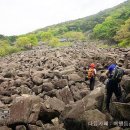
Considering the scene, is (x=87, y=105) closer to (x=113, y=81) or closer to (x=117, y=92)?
(x=117, y=92)

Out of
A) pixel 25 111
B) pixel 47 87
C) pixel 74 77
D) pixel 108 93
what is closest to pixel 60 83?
pixel 47 87

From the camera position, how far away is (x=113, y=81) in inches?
Answer: 582

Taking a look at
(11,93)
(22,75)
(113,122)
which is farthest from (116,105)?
(22,75)

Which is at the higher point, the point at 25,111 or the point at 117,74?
the point at 117,74

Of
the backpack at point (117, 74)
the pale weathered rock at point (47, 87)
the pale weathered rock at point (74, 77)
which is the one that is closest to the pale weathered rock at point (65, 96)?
the pale weathered rock at point (47, 87)

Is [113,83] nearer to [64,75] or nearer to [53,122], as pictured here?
[53,122]

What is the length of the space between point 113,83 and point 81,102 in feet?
6.49

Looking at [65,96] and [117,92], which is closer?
[117,92]

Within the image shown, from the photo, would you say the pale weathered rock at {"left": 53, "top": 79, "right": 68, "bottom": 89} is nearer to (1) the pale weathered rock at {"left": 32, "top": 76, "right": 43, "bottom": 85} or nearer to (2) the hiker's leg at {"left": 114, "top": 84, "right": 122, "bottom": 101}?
(1) the pale weathered rock at {"left": 32, "top": 76, "right": 43, "bottom": 85}

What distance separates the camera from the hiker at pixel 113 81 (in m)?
14.6

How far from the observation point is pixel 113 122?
557 inches

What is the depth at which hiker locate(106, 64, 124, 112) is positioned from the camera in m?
14.6

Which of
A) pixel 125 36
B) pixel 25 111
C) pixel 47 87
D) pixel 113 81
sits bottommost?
pixel 125 36

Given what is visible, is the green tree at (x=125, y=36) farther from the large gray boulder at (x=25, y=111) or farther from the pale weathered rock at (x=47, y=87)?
the large gray boulder at (x=25, y=111)
